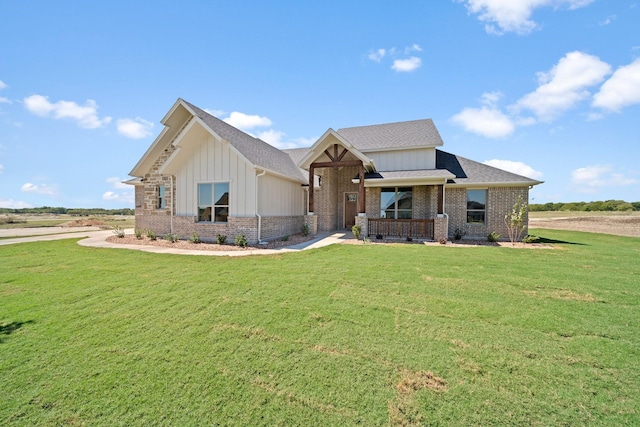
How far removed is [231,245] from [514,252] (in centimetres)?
1152

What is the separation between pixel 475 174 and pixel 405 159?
4.00 metres

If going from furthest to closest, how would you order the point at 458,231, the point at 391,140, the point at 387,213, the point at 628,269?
1. the point at 391,140
2. the point at 387,213
3. the point at 458,231
4. the point at 628,269

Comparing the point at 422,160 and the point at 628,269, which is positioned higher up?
the point at 422,160

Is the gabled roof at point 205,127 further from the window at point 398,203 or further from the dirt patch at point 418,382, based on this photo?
the dirt patch at point 418,382

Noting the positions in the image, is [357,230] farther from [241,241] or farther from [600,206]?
[600,206]

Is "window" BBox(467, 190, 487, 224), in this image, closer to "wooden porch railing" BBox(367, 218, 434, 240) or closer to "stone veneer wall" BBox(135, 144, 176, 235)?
"wooden porch railing" BBox(367, 218, 434, 240)

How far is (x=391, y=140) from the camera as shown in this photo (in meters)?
17.6

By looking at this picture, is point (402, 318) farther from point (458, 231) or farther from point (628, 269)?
point (458, 231)

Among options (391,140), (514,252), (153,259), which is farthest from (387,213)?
(153,259)

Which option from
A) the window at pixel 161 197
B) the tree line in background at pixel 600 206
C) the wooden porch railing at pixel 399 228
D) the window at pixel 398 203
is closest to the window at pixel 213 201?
the window at pixel 161 197

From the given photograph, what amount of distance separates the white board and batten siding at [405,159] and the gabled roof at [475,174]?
935 mm

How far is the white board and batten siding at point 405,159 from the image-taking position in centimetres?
1628

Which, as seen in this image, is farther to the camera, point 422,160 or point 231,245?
point 422,160

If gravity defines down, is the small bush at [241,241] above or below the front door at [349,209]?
below
